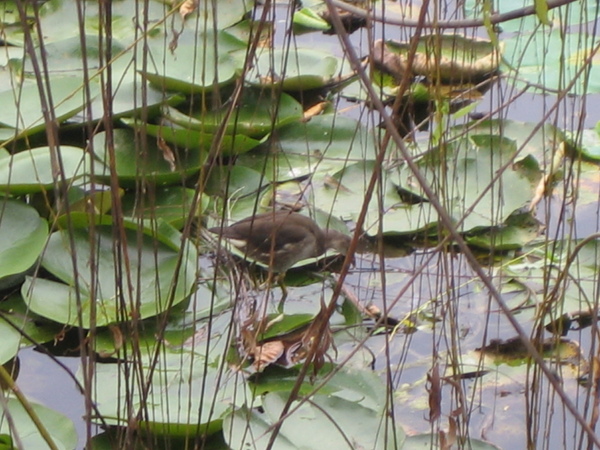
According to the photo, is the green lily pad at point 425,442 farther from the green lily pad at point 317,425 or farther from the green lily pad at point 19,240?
the green lily pad at point 19,240

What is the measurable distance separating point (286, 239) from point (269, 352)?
0.48 meters

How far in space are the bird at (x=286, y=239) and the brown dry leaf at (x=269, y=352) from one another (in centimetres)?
26

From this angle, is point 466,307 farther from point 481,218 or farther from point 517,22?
point 517,22

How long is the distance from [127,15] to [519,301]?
1.92m

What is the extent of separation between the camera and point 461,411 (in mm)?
1331

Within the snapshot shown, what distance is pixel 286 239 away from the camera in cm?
242

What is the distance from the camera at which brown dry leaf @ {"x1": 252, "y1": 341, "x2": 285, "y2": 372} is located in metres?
1.97

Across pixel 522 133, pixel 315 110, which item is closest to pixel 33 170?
pixel 315 110

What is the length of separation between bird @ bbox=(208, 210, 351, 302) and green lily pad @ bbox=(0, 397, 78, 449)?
0.66 m

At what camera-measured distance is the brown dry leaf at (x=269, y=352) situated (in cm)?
197

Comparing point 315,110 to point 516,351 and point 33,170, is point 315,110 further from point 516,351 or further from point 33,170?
point 516,351

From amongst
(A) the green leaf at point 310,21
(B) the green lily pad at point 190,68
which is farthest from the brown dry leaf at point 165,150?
(A) the green leaf at point 310,21

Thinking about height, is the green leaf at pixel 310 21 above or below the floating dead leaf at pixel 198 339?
above

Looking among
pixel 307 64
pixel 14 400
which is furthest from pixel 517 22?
pixel 14 400
